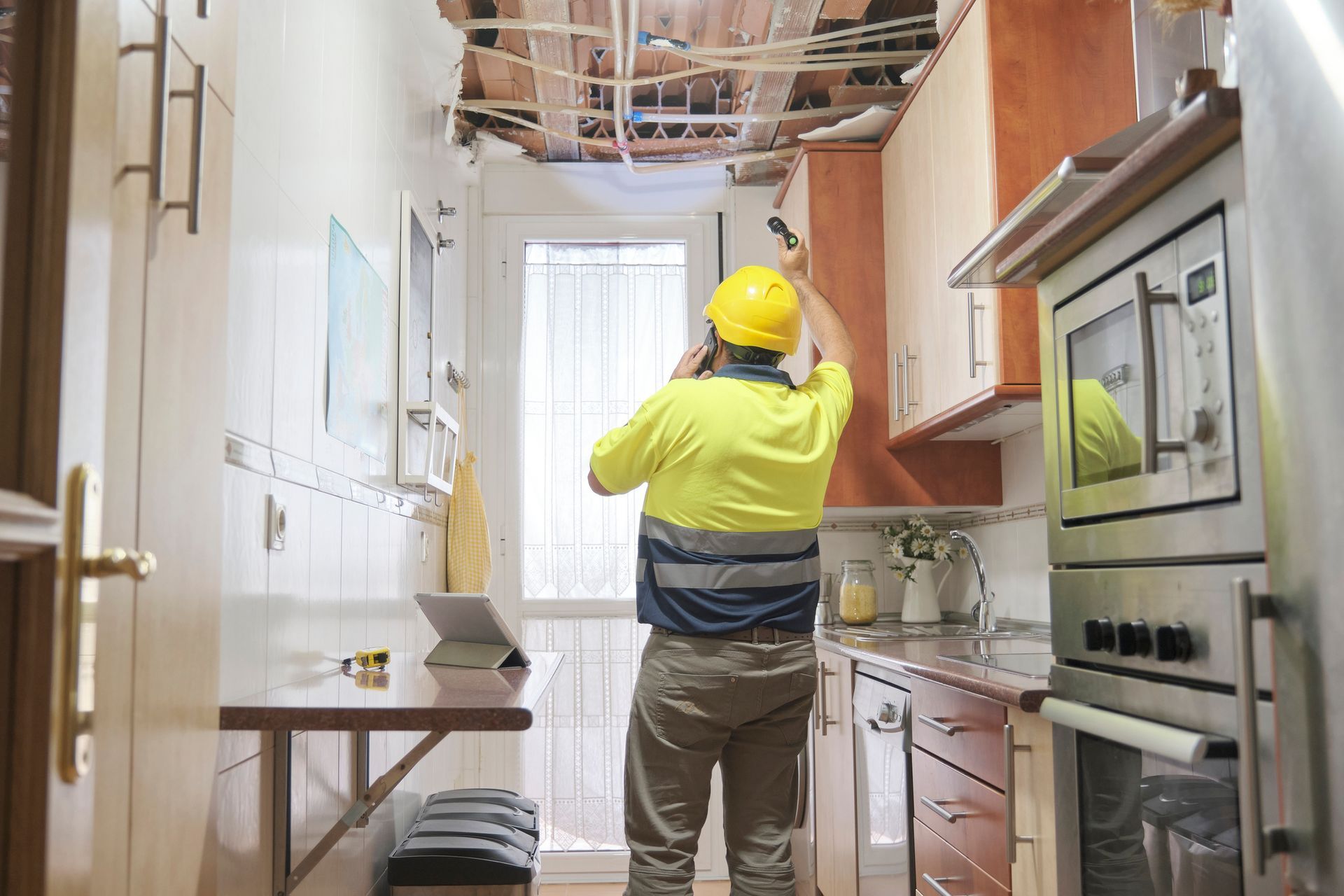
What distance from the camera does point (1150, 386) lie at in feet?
3.82

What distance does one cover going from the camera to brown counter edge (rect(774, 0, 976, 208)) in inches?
110

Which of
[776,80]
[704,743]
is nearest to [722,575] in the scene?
[704,743]

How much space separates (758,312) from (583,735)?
86.1 inches

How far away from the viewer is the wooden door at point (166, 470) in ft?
3.53

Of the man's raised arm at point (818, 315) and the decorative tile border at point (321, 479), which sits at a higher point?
the man's raised arm at point (818, 315)

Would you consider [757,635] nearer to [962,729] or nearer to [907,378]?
[962,729]

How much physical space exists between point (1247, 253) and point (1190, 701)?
456 mm

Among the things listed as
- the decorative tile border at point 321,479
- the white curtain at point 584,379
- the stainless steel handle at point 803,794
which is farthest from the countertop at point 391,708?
the white curtain at point 584,379

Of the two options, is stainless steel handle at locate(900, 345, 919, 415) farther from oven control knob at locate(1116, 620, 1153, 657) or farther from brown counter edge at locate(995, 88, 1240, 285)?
oven control knob at locate(1116, 620, 1153, 657)

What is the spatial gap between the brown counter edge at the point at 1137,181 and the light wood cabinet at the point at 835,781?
4.79 feet

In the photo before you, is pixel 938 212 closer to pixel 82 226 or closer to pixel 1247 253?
pixel 1247 253

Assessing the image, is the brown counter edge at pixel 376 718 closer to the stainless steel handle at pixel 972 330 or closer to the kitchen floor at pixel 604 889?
the stainless steel handle at pixel 972 330

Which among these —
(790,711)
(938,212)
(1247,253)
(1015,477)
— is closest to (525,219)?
(938,212)

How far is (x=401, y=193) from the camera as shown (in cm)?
281
